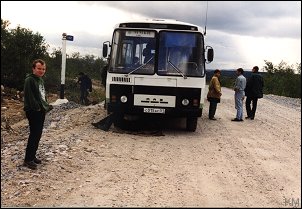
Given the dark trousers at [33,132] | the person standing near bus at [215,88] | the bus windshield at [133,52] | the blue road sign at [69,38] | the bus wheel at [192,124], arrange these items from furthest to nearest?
1. the blue road sign at [69,38]
2. the person standing near bus at [215,88]
3. the bus wheel at [192,124]
4. the bus windshield at [133,52]
5. the dark trousers at [33,132]

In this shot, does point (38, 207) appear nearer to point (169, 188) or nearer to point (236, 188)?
point (169, 188)

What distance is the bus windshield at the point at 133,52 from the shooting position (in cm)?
985

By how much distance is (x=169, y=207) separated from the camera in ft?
16.4

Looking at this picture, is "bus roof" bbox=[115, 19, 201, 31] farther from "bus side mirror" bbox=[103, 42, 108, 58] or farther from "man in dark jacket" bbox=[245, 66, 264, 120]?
"man in dark jacket" bbox=[245, 66, 264, 120]

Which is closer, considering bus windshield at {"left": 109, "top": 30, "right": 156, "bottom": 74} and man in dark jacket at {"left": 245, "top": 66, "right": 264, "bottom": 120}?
bus windshield at {"left": 109, "top": 30, "right": 156, "bottom": 74}

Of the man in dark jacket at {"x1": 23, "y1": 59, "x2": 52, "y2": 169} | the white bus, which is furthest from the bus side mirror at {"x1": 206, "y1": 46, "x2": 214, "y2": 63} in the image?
the man in dark jacket at {"x1": 23, "y1": 59, "x2": 52, "y2": 169}

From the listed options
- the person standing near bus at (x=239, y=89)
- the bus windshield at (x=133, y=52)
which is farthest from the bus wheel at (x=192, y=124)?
the person standing near bus at (x=239, y=89)

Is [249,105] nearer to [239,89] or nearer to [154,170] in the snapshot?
[239,89]

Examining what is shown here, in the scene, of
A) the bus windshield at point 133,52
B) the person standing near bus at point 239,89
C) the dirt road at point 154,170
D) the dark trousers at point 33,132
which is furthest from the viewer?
the person standing near bus at point 239,89

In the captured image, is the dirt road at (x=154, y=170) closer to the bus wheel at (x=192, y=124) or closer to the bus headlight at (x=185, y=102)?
the bus wheel at (x=192, y=124)

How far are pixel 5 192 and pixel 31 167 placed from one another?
869mm

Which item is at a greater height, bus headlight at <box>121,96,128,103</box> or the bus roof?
the bus roof

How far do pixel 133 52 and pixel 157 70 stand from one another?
0.76 m

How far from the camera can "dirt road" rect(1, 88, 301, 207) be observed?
5285 mm
